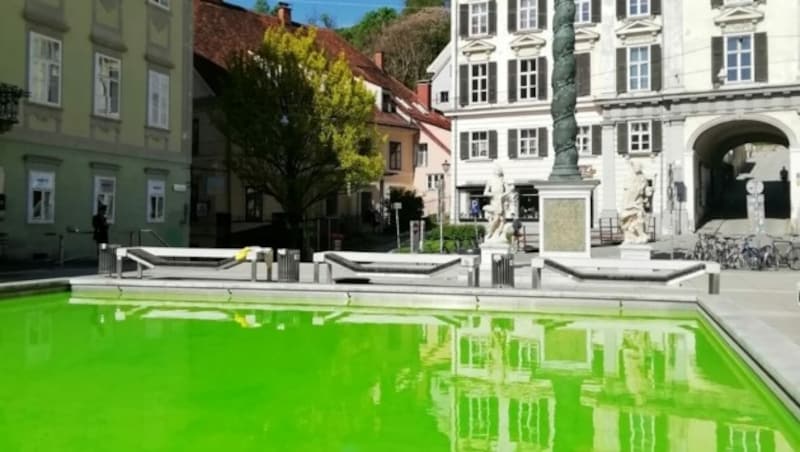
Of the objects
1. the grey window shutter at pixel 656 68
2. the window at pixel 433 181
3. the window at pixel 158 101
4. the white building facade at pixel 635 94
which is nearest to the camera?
the window at pixel 158 101

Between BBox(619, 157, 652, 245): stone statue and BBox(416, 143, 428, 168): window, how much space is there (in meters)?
27.7

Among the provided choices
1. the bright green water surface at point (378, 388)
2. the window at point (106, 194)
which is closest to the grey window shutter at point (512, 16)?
the window at point (106, 194)

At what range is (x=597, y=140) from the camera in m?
41.4

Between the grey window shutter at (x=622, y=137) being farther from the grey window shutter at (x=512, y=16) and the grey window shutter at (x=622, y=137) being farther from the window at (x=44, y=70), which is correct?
the window at (x=44, y=70)

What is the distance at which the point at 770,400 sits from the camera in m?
7.33

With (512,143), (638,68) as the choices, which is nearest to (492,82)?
(512,143)

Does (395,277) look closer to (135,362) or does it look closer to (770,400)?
(135,362)

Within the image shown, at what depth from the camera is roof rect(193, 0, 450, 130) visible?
127 ft

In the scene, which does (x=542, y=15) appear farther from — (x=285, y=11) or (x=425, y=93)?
(x=285, y=11)

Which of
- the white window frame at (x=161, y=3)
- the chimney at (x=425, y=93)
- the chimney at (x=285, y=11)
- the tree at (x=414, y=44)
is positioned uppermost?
the tree at (x=414, y=44)

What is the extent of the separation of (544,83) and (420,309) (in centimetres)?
3074

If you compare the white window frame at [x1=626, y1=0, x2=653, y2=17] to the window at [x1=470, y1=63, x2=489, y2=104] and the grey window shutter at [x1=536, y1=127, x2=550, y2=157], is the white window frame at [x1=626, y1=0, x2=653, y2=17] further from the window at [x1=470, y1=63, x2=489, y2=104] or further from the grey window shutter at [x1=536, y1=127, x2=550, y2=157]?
the window at [x1=470, y1=63, x2=489, y2=104]

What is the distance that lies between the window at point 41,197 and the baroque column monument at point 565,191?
14.3 metres

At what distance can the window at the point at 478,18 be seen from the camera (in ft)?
147
